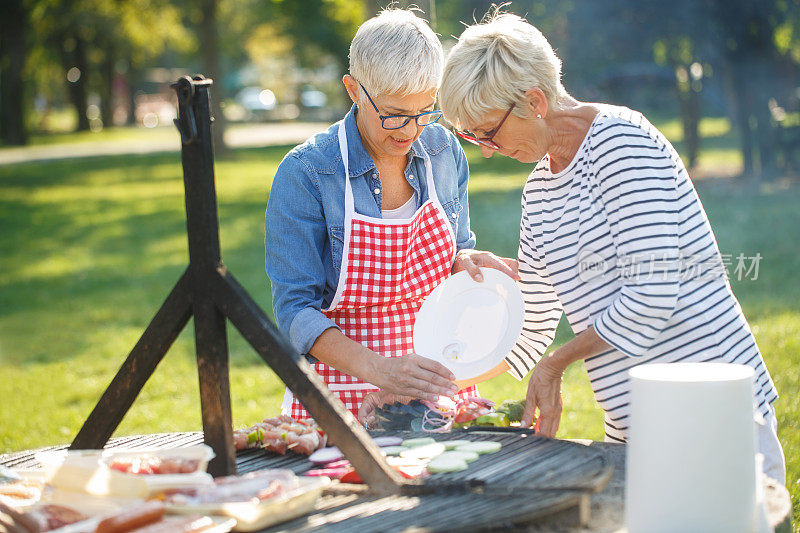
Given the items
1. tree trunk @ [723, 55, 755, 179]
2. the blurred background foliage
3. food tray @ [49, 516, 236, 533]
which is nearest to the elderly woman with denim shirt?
the blurred background foliage

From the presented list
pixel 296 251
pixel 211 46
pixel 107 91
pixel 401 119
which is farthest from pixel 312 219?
pixel 107 91

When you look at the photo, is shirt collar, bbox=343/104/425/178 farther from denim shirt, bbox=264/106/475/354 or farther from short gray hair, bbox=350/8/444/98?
short gray hair, bbox=350/8/444/98

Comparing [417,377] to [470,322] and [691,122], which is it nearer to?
[470,322]

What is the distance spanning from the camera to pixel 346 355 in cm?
268

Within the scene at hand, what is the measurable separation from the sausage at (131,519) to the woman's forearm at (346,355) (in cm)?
89

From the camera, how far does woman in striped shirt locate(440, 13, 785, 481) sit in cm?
233

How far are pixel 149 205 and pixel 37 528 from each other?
15230 millimetres

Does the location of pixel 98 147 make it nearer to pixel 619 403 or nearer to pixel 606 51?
pixel 606 51

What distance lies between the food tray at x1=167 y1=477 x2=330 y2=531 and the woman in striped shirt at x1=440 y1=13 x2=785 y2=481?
90 centimetres

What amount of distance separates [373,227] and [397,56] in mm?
581

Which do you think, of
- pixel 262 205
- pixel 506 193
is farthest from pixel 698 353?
pixel 262 205

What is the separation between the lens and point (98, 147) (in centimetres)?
3102

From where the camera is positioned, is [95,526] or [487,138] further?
[487,138]

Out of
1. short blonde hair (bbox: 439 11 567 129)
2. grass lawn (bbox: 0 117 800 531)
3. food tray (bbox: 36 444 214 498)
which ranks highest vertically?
short blonde hair (bbox: 439 11 567 129)
